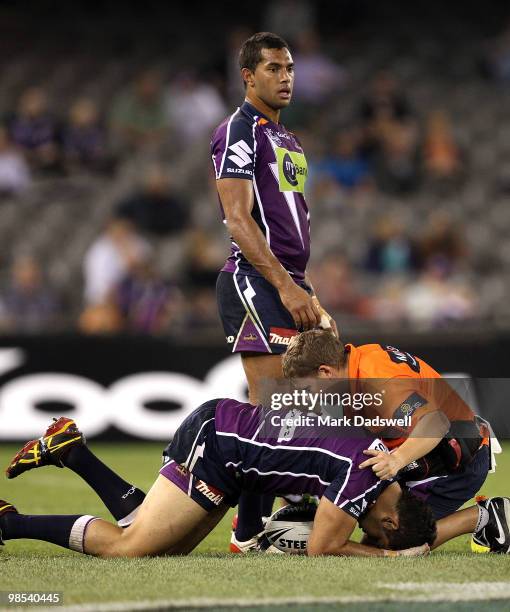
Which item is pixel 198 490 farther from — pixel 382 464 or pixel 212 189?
pixel 212 189

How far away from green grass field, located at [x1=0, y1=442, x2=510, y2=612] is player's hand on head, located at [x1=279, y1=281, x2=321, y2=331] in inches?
45.5

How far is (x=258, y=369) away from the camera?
21.1 ft

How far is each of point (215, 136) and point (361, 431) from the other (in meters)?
1.75

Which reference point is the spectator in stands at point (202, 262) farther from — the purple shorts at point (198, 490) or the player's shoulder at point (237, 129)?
the purple shorts at point (198, 490)

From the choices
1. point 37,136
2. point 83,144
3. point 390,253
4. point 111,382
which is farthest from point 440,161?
point 111,382

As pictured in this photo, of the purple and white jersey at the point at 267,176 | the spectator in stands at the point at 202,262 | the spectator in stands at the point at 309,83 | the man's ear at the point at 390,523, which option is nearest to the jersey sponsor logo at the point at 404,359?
the man's ear at the point at 390,523

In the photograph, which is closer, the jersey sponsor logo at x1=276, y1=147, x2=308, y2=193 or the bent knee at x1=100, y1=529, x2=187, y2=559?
the bent knee at x1=100, y1=529, x2=187, y2=559

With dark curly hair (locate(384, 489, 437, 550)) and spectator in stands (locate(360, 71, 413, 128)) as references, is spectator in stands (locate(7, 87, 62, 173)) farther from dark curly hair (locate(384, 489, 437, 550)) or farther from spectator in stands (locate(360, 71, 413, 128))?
dark curly hair (locate(384, 489, 437, 550))

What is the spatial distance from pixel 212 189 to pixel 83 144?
165 centimetres

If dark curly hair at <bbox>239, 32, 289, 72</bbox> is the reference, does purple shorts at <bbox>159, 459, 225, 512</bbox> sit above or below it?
below

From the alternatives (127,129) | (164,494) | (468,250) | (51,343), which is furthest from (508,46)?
(164,494)

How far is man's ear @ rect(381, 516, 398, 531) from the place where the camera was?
570 centimetres

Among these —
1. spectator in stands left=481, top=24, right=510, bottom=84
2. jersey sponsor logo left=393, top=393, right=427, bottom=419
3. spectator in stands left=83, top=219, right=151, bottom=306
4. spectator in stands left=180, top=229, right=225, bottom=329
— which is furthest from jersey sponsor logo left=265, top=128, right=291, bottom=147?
spectator in stands left=481, top=24, right=510, bottom=84

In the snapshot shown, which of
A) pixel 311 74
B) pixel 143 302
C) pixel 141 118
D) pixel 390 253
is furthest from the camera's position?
pixel 311 74
